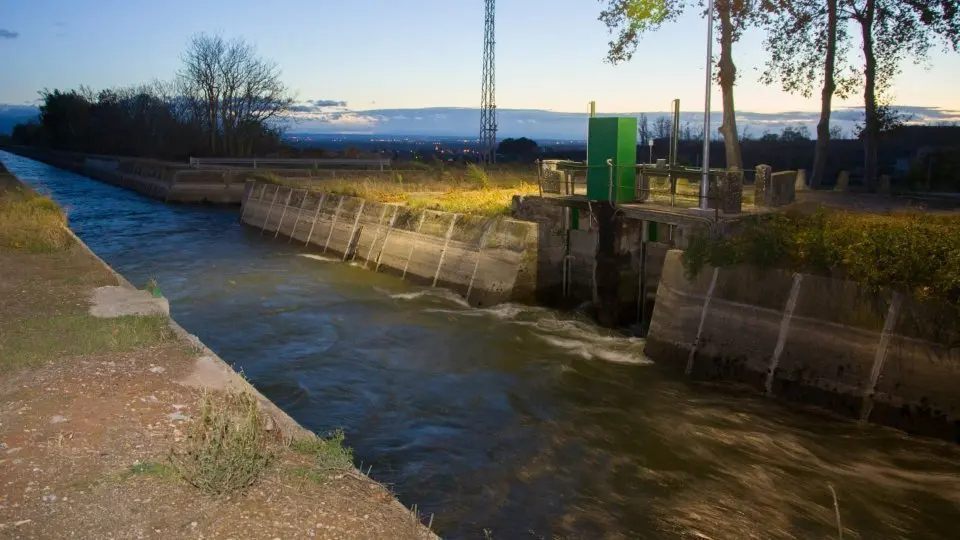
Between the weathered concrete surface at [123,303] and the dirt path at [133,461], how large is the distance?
4.10 feet

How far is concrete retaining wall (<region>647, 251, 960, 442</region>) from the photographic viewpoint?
10.8 meters

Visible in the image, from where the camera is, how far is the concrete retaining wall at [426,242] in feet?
62.4

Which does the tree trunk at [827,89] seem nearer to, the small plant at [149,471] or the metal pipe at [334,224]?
the metal pipe at [334,224]

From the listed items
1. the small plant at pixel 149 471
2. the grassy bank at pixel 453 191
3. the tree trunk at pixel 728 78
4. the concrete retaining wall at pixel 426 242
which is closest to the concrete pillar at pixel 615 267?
the concrete retaining wall at pixel 426 242

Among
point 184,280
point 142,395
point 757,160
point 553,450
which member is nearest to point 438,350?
point 553,450

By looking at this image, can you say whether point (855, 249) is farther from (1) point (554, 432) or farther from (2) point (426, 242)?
(2) point (426, 242)

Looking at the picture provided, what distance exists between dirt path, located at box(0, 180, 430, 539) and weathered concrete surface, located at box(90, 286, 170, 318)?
4.10ft

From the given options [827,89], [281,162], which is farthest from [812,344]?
[281,162]

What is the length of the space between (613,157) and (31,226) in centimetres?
1544

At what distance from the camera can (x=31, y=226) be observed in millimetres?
20078

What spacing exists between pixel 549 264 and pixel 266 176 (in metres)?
22.9

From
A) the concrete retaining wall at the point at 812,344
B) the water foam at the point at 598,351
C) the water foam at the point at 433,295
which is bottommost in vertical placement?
the water foam at the point at 598,351

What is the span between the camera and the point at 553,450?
10.5m

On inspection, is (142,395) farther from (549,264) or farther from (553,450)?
(549,264)
